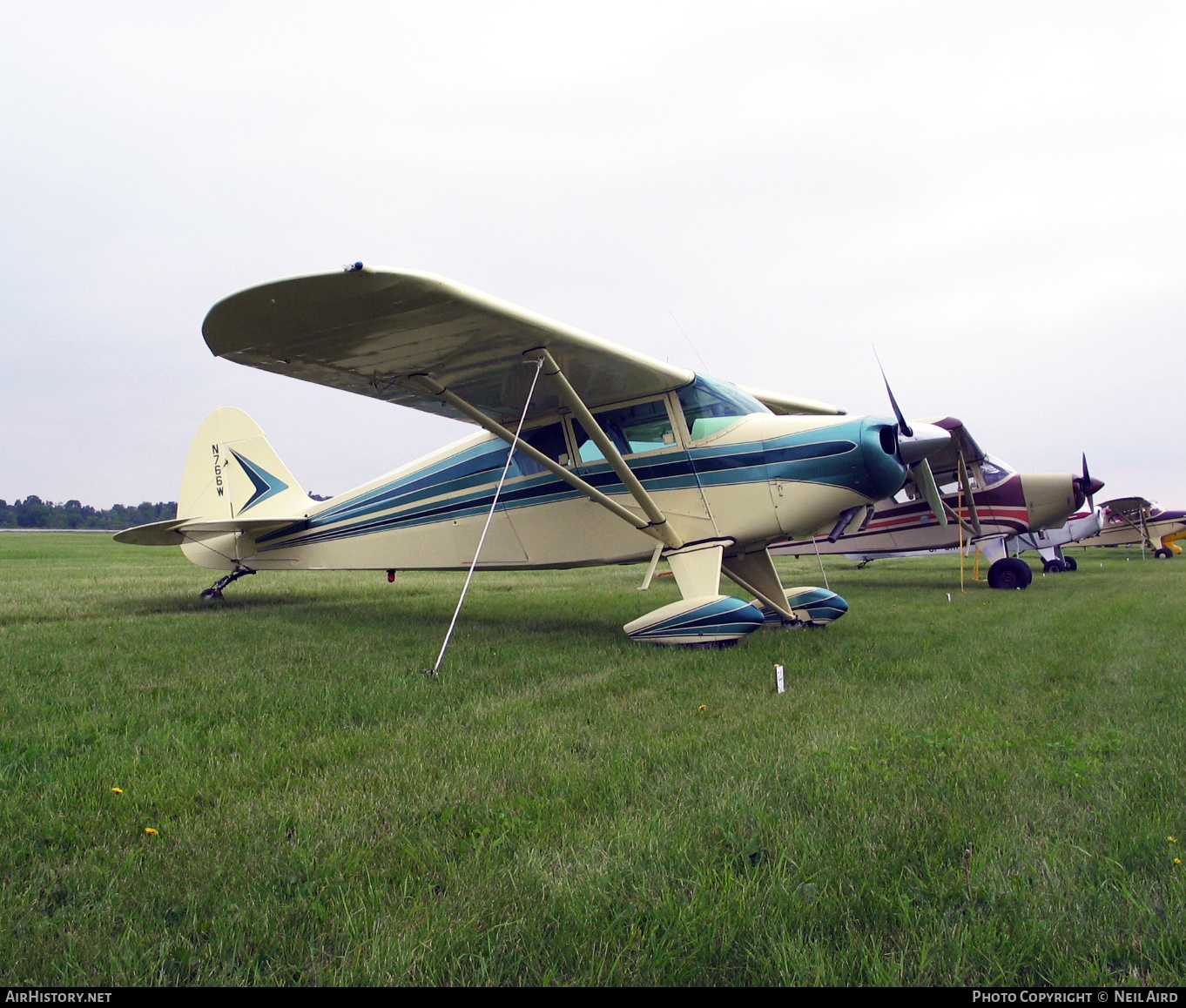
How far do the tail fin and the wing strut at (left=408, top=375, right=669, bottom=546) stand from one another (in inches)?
223

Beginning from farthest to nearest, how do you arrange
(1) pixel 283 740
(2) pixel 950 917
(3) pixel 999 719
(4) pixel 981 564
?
(4) pixel 981 564 < (3) pixel 999 719 < (1) pixel 283 740 < (2) pixel 950 917

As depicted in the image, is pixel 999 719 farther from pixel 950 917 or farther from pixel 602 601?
pixel 602 601

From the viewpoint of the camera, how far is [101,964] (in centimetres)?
166

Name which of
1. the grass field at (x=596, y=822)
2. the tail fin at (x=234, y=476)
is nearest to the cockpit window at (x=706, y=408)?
the grass field at (x=596, y=822)

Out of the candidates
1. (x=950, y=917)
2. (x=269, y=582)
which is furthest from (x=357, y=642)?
(x=269, y=582)

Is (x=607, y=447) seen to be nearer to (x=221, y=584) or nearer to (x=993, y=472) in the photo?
(x=221, y=584)

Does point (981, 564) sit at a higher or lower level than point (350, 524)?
lower

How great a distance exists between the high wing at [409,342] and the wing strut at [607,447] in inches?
9.2

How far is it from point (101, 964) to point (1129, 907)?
253 cm

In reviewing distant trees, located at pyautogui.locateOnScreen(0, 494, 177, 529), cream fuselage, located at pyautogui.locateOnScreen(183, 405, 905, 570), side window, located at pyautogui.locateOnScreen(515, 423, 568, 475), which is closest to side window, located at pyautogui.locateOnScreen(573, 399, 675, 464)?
cream fuselage, located at pyautogui.locateOnScreen(183, 405, 905, 570)

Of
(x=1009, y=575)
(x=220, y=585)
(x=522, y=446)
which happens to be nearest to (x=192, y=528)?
(x=220, y=585)

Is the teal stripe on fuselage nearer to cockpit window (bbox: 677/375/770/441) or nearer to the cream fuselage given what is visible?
the cream fuselage

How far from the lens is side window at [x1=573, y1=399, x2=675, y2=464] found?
7.68 metres

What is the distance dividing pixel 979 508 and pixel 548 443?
11538mm
